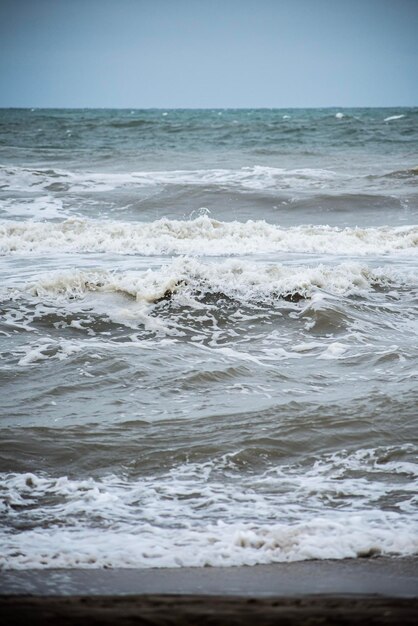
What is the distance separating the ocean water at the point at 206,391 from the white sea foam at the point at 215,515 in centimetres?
1

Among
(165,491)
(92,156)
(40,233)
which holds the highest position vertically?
(92,156)

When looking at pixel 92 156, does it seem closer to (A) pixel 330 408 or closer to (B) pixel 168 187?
(B) pixel 168 187

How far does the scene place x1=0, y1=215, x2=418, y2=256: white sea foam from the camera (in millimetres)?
11656

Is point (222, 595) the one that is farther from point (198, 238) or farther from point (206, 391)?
point (198, 238)

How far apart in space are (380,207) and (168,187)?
576 centimetres

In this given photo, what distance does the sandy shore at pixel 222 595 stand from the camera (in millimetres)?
2309

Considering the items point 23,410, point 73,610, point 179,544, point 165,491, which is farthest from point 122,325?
point 73,610

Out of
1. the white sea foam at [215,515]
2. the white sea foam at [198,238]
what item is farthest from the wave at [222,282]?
the white sea foam at [215,515]

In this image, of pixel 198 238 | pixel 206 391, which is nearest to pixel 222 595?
pixel 206 391

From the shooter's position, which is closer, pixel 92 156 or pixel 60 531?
pixel 60 531

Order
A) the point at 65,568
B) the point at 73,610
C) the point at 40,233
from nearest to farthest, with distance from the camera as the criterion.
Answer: the point at 73,610 < the point at 65,568 < the point at 40,233

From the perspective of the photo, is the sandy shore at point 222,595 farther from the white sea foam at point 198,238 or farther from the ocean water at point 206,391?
the white sea foam at point 198,238

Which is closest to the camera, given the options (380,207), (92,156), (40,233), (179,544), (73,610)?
(73,610)

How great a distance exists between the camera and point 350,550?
2.99m
